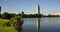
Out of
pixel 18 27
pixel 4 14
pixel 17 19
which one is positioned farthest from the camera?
pixel 4 14

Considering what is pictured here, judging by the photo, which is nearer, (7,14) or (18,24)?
(18,24)

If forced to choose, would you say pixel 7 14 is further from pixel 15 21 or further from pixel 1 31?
pixel 1 31

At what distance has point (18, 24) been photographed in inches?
677

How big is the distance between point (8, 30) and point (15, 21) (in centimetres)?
507

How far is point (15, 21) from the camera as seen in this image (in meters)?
17.9

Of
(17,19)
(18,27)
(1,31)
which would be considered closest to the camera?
(1,31)

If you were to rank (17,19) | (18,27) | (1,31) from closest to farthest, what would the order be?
(1,31) < (18,27) < (17,19)

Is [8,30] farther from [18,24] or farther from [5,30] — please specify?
[18,24]

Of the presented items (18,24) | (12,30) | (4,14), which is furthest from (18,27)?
(4,14)

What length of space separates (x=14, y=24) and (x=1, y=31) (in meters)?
4.87

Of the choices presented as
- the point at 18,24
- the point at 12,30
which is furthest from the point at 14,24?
the point at 12,30

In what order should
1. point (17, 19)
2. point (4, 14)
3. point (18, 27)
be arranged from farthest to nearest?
point (4, 14) < point (17, 19) < point (18, 27)

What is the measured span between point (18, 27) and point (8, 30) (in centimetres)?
405

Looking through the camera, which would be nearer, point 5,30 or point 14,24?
point 5,30
